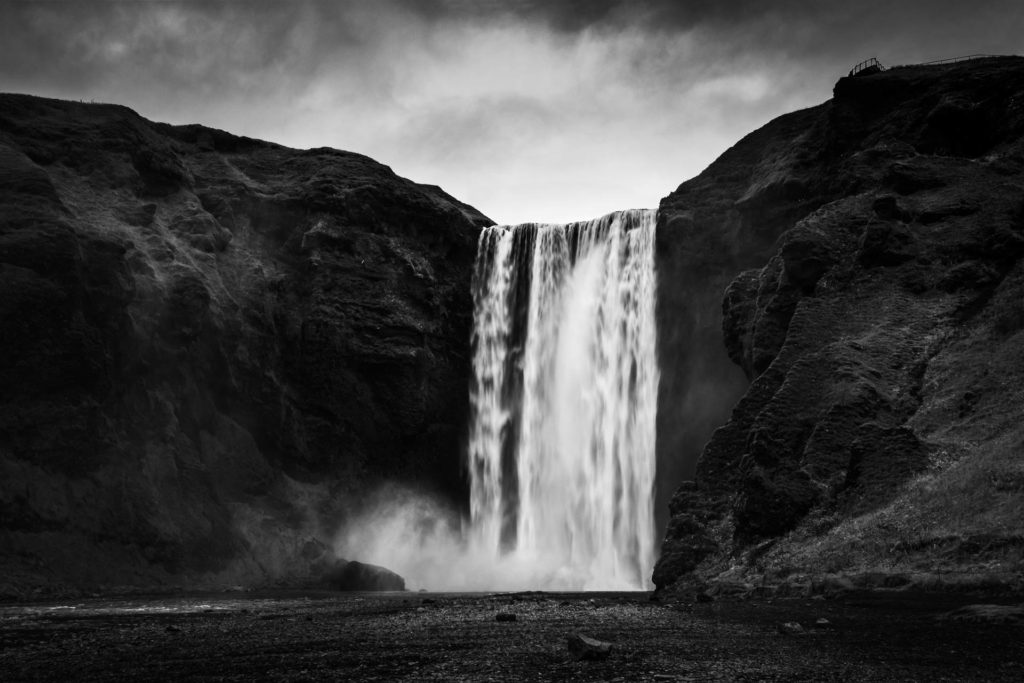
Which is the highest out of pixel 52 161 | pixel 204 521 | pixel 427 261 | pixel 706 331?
pixel 52 161

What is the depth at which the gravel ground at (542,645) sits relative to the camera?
42.4 feet

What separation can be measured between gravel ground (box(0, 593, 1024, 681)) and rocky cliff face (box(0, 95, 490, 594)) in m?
26.6

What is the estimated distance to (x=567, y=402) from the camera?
59.8 m

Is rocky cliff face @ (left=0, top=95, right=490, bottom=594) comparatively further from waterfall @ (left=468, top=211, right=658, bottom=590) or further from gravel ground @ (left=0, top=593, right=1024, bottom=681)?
gravel ground @ (left=0, top=593, right=1024, bottom=681)

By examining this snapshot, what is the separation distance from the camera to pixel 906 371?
35.2m

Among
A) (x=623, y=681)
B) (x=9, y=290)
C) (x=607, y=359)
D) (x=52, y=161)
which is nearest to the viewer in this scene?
(x=623, y=681)

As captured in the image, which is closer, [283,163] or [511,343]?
[511,343]

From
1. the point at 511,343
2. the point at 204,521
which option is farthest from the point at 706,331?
the point at 204,521

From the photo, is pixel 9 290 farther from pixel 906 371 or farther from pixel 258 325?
pixel 906 371

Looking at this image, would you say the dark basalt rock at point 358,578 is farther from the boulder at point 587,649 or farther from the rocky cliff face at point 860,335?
the boulder at point 587,649

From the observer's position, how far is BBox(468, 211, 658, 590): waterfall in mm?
54438

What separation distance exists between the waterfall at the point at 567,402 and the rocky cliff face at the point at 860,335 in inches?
105

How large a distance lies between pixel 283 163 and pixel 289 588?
129 feet

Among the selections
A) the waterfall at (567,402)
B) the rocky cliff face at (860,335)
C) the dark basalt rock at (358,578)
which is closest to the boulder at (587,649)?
the rocky cliff face at (860,335)
